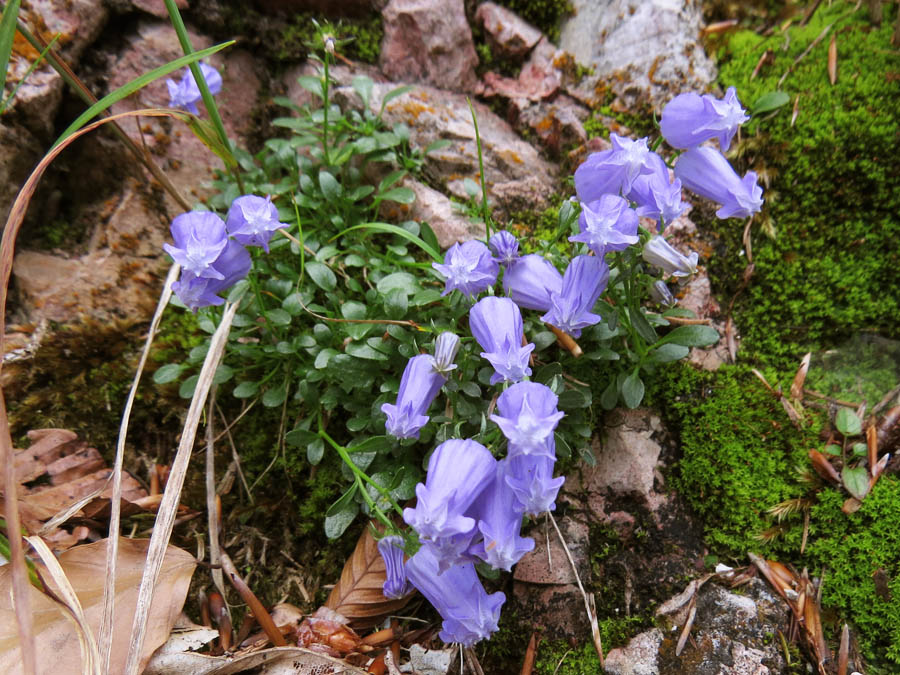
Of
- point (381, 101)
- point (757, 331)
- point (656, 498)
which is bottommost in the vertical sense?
point (656, 498)

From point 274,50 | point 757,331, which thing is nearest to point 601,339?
point 757,331

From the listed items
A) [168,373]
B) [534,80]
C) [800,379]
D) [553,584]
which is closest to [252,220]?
[168,373]

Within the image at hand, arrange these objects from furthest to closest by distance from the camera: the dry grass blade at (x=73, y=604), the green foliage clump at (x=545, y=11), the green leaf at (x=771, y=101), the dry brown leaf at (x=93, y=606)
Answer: the green foliage clump at (x=545, y=11) < the green leaf at (x=771, y=101) < the dry brown leaf at (x=93, y=606) < the dry grass blade at (x=73, y=604)

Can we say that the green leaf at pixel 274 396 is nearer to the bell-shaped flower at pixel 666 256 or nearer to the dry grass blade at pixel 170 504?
the dry grass blade at pixel 170 504

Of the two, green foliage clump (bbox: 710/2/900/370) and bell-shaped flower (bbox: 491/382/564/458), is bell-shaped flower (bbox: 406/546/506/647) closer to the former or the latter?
bell-shaped flower (bbox: 491/382/564/458)

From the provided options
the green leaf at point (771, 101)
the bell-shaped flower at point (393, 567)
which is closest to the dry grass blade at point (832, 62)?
the green leaf at point (771, 101)

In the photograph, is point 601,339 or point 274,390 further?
point 274,390

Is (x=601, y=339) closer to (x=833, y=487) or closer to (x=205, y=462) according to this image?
(x=833, y=487)
